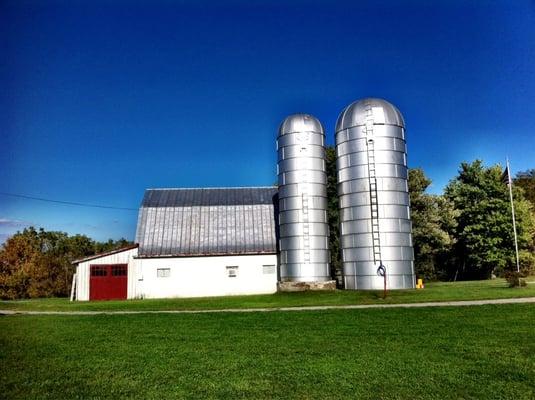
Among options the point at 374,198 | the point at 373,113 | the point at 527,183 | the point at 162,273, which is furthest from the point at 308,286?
the point at 527,183

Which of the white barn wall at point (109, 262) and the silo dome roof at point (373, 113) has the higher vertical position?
the silo dome roof at point (373, 113)

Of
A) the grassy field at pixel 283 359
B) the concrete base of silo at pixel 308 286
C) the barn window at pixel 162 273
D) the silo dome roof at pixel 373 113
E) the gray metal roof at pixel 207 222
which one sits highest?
the silo dome roof at pixel 373 113

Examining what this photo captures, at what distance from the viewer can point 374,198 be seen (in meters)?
30.9

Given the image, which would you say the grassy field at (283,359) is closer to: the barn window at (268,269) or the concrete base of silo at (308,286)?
the concrete base of silo at (308,286)

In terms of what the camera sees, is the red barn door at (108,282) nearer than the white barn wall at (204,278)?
Yes

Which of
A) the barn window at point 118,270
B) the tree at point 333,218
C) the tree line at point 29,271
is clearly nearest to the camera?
the barn window at point 118,270

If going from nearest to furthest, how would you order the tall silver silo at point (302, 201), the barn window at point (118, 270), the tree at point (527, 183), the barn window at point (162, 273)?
the tall silver silo at point (302, 201), the barn window at point (118, 270), the barn window at point (162, 273), the tree at point (527, 183)

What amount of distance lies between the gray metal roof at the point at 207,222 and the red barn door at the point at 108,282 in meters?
2.12

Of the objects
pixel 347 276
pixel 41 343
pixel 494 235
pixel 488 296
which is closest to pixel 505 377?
pixel 41 343

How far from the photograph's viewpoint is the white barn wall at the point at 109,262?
34125mm

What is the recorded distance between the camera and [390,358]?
31.7 feet

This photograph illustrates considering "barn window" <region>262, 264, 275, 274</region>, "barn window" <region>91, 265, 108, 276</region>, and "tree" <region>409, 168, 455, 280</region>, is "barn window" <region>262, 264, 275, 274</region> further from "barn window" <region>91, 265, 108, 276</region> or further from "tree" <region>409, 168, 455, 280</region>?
"tree" <region>409, 168, 455, 280</region>

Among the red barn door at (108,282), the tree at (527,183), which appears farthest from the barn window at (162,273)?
the tree at (527,183)

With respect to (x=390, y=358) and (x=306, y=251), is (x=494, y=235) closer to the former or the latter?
(x=306, y=251)
